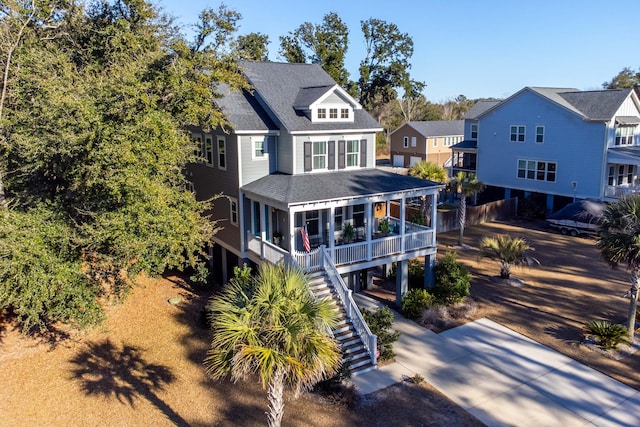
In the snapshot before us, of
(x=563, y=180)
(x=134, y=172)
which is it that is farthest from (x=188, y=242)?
(x=563, y=180)

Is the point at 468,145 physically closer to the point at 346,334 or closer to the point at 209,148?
the point at 209,148

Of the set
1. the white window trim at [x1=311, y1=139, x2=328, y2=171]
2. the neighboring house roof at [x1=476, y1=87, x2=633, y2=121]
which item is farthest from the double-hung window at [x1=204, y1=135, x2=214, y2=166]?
the neighboring house roof at [x1=476, y1=87, x2=633, y2=121]

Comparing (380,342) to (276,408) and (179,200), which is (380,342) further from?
(179,200)

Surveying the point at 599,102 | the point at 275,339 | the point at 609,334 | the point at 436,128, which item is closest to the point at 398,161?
the point at 436,128

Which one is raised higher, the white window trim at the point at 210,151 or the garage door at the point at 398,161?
the white window trim at the point at 210,151

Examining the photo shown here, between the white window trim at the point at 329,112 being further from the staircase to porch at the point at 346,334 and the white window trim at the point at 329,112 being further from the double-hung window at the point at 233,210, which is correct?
the staircase to porch at the point at 346,334

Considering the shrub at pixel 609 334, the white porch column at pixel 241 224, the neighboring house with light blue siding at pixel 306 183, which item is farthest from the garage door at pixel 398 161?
the shrub at pixel 609 334
